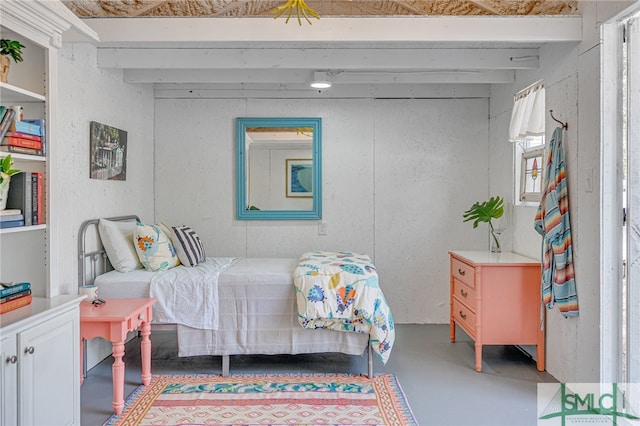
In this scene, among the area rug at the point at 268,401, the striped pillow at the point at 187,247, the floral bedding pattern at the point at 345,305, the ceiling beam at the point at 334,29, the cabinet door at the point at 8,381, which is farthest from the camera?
the striped pillow at the point at 187,247

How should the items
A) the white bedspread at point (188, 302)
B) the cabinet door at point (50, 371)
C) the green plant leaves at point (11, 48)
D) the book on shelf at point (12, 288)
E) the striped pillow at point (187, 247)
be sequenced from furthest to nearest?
the striped pillow at point (187, 247) < the white bedspread at point (188, 302) < the green plant leaves at point (11, 48) < the book on shelf at point (12, 288) < the cabinet door at point (50, 371)

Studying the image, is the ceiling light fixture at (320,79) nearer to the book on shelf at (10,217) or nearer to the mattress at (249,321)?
the mattress at (249,321)

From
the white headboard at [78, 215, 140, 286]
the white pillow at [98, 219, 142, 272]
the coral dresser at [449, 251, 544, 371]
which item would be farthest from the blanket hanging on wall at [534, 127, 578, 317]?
the white headboard at [78, 215, 140, 286]

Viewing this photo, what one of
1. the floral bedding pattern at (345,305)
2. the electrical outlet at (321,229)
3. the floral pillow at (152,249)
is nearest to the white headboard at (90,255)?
the floral pillow at (152,249)

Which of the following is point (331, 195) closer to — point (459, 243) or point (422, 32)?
point (459, 243)

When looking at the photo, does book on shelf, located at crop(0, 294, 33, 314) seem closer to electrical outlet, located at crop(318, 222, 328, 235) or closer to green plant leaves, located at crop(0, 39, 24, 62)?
green plant leaves, located at crop(0, 39, 24, 62)

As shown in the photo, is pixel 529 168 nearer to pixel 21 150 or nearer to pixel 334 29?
pixel 334 29

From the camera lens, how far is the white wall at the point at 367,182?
4.82m

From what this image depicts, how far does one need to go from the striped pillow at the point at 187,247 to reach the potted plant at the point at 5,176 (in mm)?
1595

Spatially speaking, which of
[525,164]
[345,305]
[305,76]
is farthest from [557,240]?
[305,76]

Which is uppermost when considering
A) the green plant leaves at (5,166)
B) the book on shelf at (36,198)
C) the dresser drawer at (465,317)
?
the green plant leaves at (5,166)

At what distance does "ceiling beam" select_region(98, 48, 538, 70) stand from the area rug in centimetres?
232

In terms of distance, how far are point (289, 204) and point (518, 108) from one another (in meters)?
2.34

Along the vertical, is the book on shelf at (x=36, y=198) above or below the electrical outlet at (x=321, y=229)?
above
